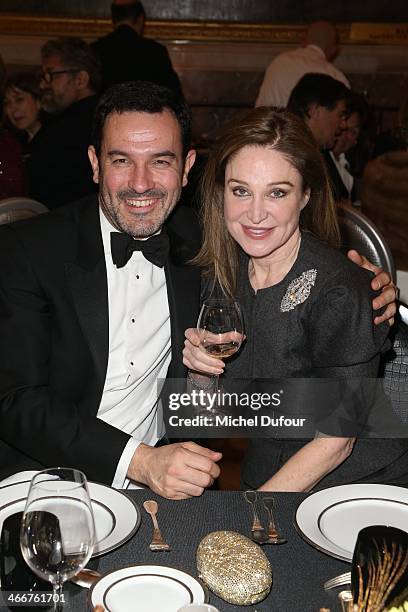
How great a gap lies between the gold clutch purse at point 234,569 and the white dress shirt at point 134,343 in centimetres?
80

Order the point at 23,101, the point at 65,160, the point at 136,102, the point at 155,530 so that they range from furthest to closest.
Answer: the point at 23,101
the point at 65,160
the point at 136,102
the point at 155,530

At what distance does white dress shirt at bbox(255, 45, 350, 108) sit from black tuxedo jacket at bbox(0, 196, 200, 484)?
15.7 feet

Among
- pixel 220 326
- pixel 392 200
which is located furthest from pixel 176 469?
pixel 392 200

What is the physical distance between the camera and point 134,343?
213 centimetres

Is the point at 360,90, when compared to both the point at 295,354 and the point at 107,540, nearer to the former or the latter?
the point at 295,354

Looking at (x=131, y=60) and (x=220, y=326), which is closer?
(x=220, y=326)

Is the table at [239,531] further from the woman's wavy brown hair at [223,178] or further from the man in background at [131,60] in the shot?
the man in background at [131,60]

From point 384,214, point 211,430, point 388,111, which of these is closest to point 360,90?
point 388,111

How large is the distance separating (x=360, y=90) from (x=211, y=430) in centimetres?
708

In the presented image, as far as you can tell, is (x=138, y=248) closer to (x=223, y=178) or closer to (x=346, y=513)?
(x=223, y=178)

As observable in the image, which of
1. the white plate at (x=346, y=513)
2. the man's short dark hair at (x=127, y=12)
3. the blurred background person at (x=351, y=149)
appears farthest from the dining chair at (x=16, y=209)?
the man's short dark hair at (x=127, y=12)

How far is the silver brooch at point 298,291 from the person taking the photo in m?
2.00

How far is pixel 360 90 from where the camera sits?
8.13 meters

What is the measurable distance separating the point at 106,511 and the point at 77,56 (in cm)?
367
